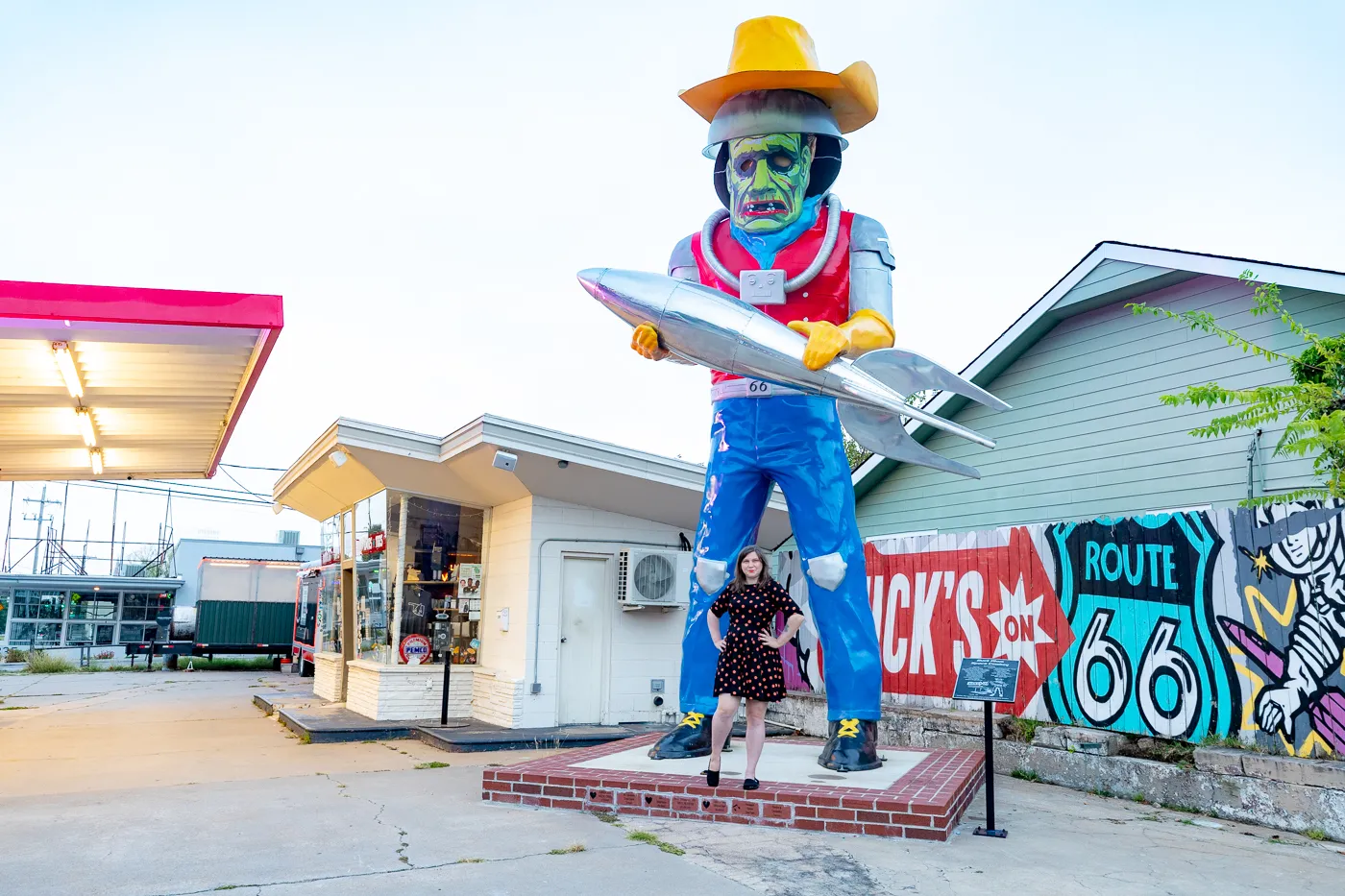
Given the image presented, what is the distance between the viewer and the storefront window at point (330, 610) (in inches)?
596

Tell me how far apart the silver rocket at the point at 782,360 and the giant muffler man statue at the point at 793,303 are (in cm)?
28

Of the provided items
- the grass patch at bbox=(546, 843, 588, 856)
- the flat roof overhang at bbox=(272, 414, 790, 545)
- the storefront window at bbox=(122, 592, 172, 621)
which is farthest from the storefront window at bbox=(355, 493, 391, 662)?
the storefront window at bbox=(122, 592, 172, 621)

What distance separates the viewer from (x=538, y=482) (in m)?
11.1

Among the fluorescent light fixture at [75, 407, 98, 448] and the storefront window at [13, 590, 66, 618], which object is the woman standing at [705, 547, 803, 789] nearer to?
the fluorescent light fixture at [75, 407, 98, 448]

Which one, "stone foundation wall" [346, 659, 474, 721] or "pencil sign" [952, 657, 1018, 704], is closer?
"pencil sign" [952, 657, 1018, 704]

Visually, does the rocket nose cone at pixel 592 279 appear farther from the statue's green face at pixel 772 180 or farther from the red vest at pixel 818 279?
the statue's green face at pixel 772 180

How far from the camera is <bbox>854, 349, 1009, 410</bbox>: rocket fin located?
639 centimetres

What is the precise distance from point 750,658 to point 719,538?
156cm

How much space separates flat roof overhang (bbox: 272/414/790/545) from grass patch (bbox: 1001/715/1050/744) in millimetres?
3718

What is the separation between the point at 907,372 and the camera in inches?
252

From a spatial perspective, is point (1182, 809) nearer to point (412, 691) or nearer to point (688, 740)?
point (688, 740)

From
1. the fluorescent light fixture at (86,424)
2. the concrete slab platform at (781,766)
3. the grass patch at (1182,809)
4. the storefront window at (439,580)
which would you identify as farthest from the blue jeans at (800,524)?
the fluorescent light fixture at (86,424)

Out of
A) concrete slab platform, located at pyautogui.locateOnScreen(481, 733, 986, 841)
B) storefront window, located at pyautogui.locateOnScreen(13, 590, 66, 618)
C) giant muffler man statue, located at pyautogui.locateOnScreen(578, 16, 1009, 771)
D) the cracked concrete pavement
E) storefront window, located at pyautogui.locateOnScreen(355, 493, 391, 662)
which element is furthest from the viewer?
storefront window, located at pyautogui.locateOnScreen(13, 590, 66, 618)

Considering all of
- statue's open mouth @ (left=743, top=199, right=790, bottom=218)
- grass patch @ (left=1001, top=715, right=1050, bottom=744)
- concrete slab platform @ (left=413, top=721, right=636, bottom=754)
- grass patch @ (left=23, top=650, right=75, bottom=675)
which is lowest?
grass patch @ (left=23, top=650, right=75, bottom=675)
